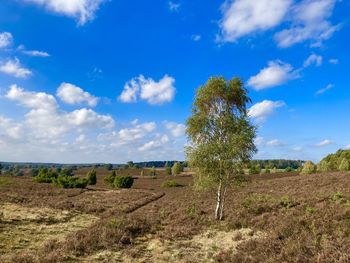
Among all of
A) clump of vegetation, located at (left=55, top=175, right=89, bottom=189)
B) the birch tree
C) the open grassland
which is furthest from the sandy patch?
clump of vegetation, located at (left=55, top=175, right=89, bottom=189)

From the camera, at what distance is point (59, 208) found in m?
35.0

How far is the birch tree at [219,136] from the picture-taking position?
25.4m

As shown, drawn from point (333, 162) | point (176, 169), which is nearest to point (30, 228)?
point (333, 162)

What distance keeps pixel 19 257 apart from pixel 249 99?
832 inches

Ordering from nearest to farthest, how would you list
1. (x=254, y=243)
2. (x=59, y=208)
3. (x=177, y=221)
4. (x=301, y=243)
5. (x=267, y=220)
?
(x=301, y=243)
(x=254, y=243)
(x=267, y=220)
(x=177, y=221)
(x=59, y=208)

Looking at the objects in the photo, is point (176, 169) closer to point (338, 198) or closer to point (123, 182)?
point (123, 182)

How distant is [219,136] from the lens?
1039 inches

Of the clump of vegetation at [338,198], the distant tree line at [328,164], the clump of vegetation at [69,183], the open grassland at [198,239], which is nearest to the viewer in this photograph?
the open grassland at [198,239]

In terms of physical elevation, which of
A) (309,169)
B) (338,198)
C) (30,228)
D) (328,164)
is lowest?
(30,228)


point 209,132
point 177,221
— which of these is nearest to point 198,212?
point 177,221

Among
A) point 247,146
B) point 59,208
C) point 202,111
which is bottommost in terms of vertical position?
point 59,208

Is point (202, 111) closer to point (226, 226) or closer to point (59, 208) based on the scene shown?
point (226, 226)

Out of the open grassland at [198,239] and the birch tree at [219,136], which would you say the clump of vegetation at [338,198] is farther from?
the birch tree at [219,136]

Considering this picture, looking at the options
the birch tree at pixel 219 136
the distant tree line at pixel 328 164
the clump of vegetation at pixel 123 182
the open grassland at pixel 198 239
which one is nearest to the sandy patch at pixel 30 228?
the open grassland at pixel 198 239
